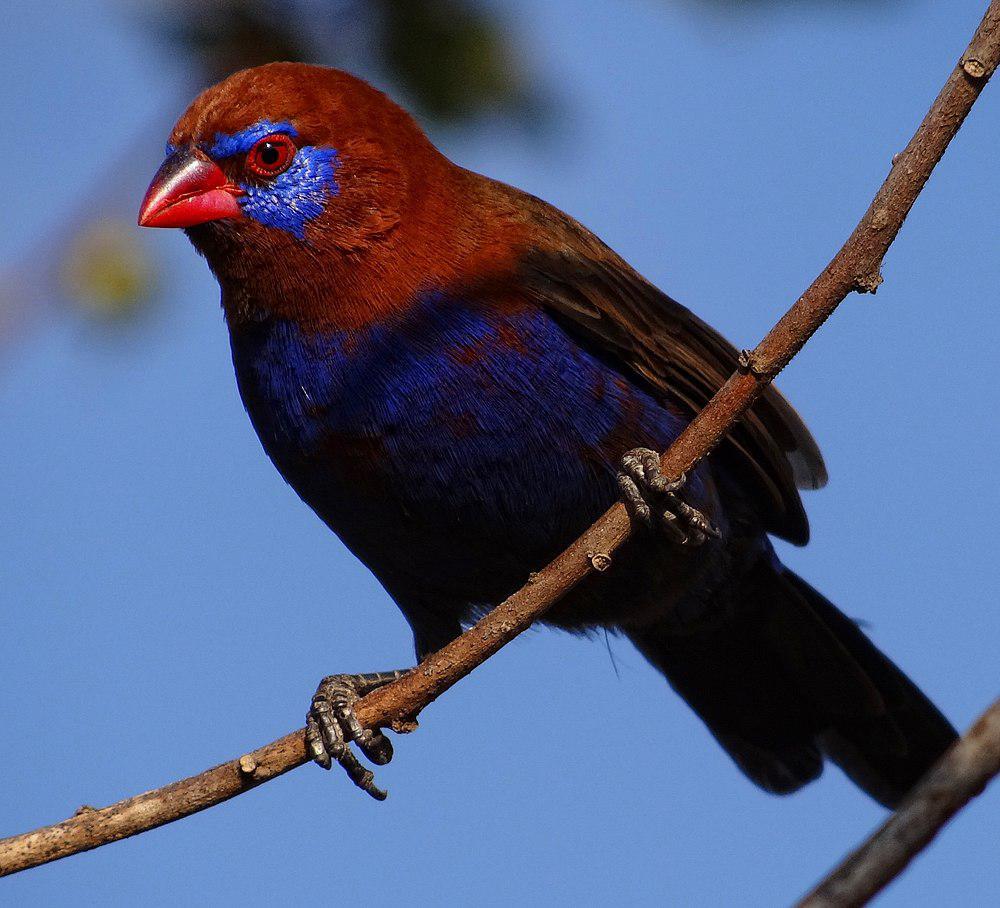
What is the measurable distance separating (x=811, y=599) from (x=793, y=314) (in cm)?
218

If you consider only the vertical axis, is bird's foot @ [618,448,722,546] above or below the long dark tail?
above

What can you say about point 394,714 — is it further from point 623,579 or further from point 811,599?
point 811,599

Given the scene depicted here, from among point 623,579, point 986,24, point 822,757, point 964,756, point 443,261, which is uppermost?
point 443,261

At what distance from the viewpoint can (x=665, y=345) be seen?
474cm

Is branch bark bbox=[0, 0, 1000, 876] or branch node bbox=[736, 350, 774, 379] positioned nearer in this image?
branch bark bbox=[0, 0, 1000, 876]

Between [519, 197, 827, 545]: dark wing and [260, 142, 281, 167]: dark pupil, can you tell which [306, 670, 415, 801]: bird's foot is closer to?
[519, 197, 827, 545]: dark wing

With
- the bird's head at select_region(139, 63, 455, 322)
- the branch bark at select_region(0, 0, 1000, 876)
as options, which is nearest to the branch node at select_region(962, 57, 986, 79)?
the branch bark at select_region(0, 0, 1000, 876)

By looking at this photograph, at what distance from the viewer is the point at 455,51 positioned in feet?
12.5

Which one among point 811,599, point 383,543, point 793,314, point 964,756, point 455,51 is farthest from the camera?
point 811,599

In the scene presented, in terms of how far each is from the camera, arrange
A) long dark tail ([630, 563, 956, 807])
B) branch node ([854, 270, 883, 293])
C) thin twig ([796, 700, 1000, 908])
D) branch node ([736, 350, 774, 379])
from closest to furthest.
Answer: thin twig ([796, 700, 1000, 908]) → branch node ([854, 270, 883, 293]) → branch node ([736, 350, 774, 379]) → long dark tail ([630, 563, 956, 807])

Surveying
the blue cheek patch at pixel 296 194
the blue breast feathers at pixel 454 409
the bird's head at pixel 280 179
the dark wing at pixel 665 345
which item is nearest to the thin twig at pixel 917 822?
the blue breast feathers at pixel 454 409

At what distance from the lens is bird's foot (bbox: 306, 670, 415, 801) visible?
4.32 meters

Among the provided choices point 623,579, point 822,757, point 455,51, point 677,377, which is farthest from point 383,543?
point 822,757

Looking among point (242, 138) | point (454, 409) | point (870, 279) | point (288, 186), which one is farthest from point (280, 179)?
point (870, 279)
